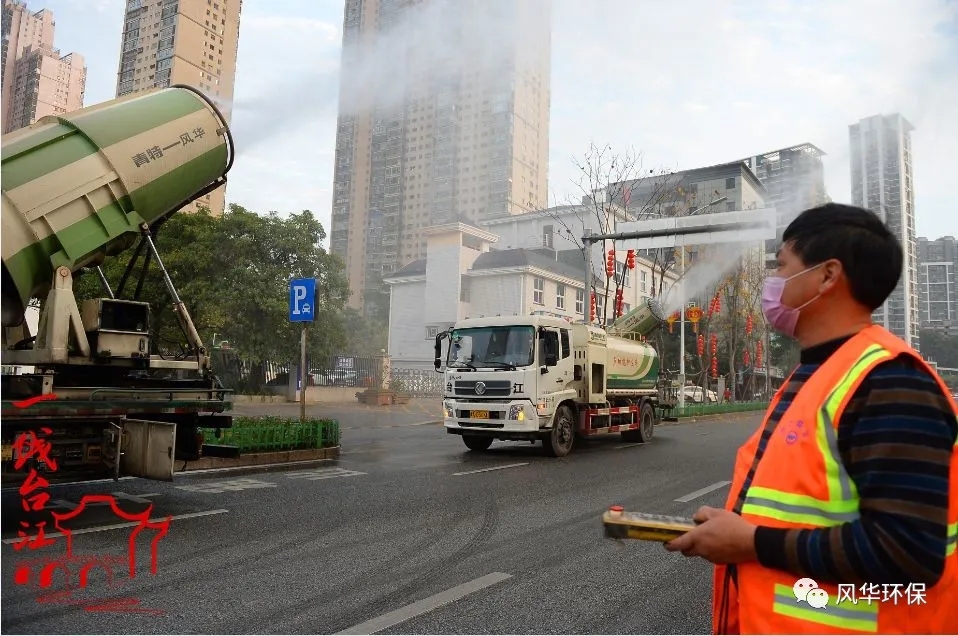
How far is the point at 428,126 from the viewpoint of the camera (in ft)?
154

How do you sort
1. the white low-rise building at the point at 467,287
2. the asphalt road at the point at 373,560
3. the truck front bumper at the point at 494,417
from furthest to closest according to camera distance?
the white low-rise building at the point at 467,287 → the truck front bumper at the point at 494,417 → the asphalt road at the point at 373,560

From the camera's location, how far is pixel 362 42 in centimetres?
1758

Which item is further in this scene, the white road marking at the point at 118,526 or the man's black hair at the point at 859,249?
the white road marking at the point at 118,526

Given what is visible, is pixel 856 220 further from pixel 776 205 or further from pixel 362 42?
pixel 362 42

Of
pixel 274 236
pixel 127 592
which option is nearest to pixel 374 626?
pixel 127 592

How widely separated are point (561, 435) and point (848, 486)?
11842mm

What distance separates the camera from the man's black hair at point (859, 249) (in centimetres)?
179

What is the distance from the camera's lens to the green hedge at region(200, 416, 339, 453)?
10749mm

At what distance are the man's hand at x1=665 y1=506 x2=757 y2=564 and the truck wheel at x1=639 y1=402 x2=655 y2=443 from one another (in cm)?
1615

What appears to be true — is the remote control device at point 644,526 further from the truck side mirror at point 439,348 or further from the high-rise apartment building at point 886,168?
the truck side mirror at point 439,348

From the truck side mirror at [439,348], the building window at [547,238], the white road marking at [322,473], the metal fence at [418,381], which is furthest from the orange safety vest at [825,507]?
the building window at [547,238]

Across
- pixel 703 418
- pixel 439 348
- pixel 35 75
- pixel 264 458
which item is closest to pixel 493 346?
pixel 439 348

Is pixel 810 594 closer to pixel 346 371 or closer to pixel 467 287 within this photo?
pixel 346 371

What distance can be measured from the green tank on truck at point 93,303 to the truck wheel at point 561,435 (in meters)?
7.02
